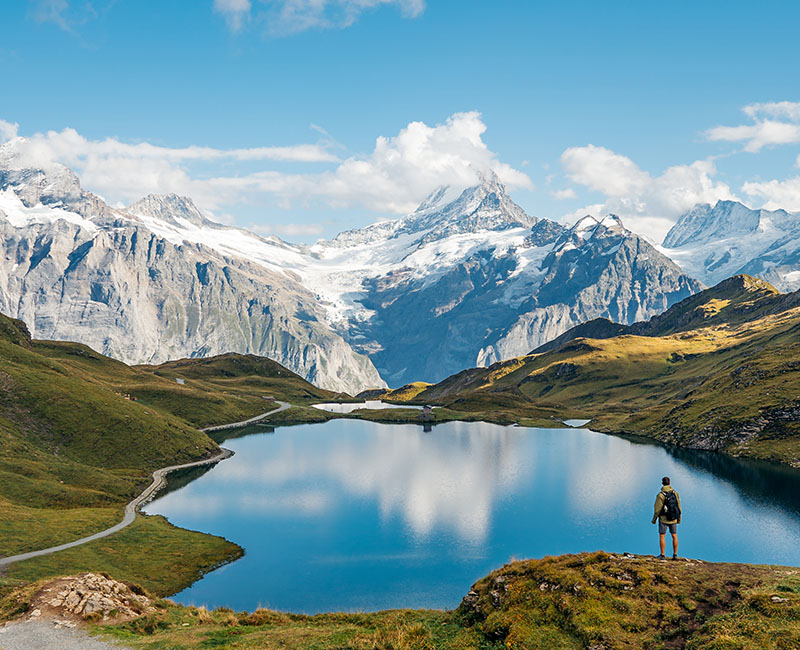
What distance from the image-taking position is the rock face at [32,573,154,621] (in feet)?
137

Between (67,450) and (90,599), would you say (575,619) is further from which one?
(67,450)

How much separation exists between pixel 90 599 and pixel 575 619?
3317cm

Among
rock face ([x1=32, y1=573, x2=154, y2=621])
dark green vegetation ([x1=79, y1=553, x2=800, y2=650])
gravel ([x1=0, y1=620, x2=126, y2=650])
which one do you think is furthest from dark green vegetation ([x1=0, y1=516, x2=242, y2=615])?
dark green vegetation ([x1=79, y1=553, x2=800, y2=650])

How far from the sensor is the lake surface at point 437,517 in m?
87.8

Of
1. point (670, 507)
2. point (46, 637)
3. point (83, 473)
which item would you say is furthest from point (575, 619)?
point (83, 473)

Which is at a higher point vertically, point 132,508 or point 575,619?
point 575,619

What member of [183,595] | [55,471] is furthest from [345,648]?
[55,471]

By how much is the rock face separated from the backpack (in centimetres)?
3764

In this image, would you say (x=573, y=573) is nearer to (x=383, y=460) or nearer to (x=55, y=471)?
(x=55, y=471)

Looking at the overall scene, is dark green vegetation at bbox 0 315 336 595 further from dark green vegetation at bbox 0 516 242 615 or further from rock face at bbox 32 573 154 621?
rock face at bbox 32 573 154 621

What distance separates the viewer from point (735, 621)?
29781 millimetres

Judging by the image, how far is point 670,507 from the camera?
129 feet

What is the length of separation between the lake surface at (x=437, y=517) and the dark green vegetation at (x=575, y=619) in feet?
127

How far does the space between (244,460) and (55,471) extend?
197ft
